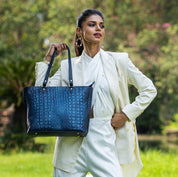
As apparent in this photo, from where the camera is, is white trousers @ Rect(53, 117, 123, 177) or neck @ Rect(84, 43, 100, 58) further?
neck @ Rect(84, 43, 100, 58)

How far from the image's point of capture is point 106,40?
17469 millimetres

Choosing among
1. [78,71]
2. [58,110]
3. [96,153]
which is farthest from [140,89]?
[58,110]

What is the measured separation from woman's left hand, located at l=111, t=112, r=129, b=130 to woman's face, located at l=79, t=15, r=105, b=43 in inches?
23.8

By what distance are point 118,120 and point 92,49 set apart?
62cm

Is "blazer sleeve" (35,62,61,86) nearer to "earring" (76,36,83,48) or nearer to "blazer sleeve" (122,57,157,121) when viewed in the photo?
"earring" (76,36,83,48)

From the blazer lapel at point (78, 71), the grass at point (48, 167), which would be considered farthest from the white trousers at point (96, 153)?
the grass at point (48, 167)

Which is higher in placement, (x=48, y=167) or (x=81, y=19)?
(x=81, y=19)

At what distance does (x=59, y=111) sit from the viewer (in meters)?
2.65

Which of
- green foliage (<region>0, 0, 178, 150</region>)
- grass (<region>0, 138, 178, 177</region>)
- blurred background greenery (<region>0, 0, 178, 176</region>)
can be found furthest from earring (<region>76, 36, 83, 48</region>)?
green foliage (<region>0, 0, 178, 150</region>)

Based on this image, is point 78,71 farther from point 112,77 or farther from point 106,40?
point 106,40

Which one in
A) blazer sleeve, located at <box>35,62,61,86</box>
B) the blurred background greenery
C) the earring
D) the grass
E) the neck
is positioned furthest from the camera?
the blurred background greenery

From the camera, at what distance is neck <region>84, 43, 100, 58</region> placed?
311cm

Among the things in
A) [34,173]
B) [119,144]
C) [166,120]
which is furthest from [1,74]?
[166,120]

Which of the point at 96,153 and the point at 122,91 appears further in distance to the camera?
the point at 122,91
